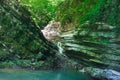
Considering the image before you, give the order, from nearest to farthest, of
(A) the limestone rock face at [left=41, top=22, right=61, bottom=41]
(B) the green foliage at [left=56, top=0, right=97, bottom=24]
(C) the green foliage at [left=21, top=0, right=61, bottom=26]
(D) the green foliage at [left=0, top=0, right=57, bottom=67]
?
(B) the green foliage at [left=56, top=0, right=97, bottom=24]
(A) the limestone rock face at [left=41, top=22, right=61, bottom=41]
(D) the green foliage at [left=0, top=0, right=57, bottom=67]
(C) the green foliage at [left=21, top=0, right=61, bottom=26]

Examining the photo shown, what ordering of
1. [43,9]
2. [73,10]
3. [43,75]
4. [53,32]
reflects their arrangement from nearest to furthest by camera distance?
[73,10] → [43,75] → [53,32] → [43,9]

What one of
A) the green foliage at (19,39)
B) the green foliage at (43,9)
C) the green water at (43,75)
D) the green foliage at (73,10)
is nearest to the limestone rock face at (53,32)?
the green foliage at (73,10)

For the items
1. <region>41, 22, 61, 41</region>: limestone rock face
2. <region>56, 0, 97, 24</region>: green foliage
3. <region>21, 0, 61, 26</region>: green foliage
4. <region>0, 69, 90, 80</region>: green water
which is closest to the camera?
<region>56, 0, 97, 24</region>: green foliage

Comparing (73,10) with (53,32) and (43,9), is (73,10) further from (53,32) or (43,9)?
(43,9)

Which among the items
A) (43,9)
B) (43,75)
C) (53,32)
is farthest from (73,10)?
(43,9)

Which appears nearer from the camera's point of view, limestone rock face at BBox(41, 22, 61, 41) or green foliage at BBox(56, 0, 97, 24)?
green foliage at BBox(56, 0, 97, 24)

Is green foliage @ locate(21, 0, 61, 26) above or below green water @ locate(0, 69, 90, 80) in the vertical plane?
above

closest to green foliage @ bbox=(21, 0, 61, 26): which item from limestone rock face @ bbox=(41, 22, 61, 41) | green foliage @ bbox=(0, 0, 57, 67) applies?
green foliage @ bbox=(0, 0, 57, 67)

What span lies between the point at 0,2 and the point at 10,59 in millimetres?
2475

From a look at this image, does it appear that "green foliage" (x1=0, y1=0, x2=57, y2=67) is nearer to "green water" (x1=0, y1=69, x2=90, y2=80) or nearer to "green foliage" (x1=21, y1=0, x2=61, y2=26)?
"green water" (x1=0, y1=69, x2=90, y2=80)

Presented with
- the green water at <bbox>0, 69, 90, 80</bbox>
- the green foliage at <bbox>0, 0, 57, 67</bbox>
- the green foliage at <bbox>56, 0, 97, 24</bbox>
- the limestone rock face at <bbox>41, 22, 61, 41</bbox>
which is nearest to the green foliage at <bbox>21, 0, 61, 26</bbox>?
the green foliage at <bbox>0, 0, 57, 67</bbox>

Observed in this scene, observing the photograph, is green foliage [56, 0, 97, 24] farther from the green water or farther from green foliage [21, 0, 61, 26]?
green foliage [21, 0, 61, 26]

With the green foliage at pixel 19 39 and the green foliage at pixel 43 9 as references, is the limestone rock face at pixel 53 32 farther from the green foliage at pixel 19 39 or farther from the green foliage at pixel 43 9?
the green foliage at pixel 43 9

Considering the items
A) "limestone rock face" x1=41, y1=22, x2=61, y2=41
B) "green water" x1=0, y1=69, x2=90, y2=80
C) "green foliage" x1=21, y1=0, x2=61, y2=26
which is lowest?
"green water" x1=0, y1=69, x2=90, y2=80
